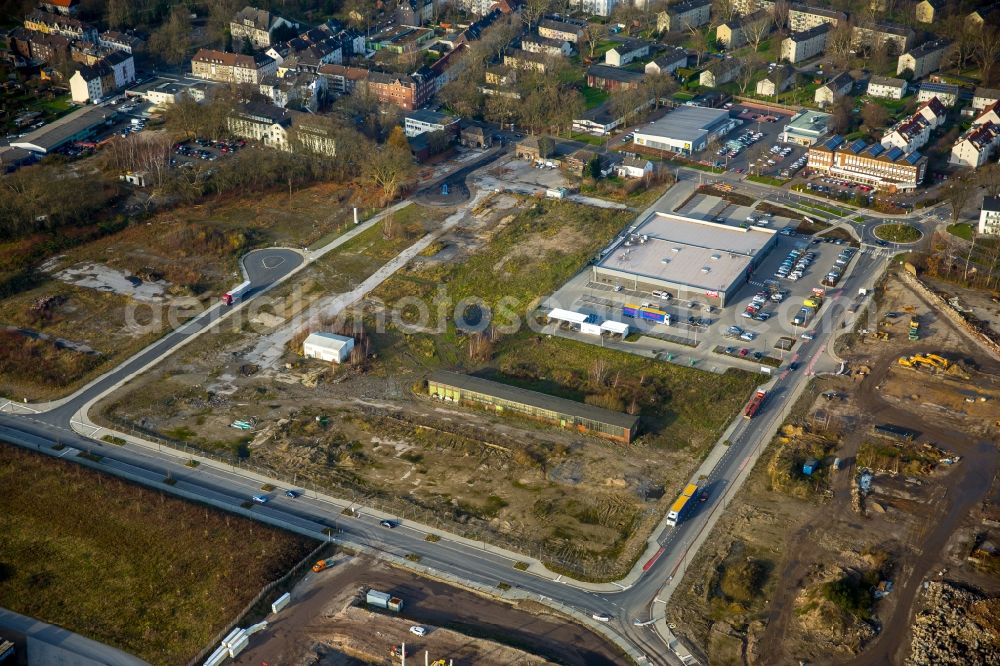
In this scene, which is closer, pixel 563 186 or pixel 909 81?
pixel 563 186

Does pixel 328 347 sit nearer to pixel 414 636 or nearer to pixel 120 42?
pixel 414 636

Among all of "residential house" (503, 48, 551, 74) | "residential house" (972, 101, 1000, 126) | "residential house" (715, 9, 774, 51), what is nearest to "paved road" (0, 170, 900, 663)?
"residential house" (972, 101, 1000, 126)

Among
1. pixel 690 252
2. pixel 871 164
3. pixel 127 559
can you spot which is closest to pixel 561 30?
pixel 871 164

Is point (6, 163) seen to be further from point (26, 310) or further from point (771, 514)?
point (771, 514)

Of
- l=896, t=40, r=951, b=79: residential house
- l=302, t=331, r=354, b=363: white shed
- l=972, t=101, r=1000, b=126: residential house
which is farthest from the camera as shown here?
l=896, t=40, r=951, b=79: residential house

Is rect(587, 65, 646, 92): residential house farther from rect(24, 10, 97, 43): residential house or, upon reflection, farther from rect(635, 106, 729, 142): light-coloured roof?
rect(24, 10, 97, 43): residential house

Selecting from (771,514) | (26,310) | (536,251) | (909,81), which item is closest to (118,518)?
(26,310)
